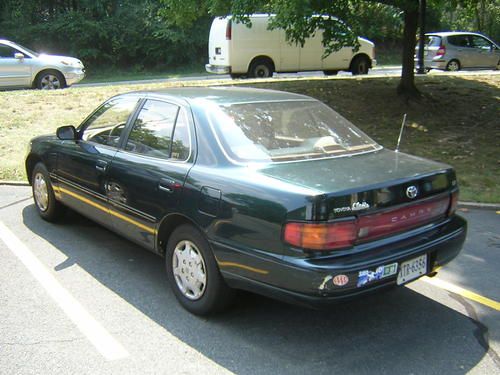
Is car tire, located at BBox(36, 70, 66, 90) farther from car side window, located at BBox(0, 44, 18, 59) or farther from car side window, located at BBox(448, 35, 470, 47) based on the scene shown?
car side window, located at BBox(448, 35, 470, 47)

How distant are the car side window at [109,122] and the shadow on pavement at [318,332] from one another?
1206mm

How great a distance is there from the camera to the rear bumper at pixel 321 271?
3205 millimetres

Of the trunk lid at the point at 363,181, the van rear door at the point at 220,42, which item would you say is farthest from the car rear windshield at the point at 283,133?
the van rear door at the point at 220,42

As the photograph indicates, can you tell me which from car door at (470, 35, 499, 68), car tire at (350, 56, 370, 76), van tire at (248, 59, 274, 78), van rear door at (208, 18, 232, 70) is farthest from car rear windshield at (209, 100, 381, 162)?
car door at (470, 35, 499, 68)

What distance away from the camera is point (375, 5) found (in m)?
12.1

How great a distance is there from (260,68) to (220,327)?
1546cm

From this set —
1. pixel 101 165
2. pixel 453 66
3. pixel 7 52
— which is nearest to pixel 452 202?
pixel 101 165

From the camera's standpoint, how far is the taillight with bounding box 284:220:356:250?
322 centimetres

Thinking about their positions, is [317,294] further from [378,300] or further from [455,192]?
[455,192]

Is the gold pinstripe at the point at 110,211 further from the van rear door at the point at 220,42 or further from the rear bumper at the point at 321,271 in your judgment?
the van rear door at the point at 220,42

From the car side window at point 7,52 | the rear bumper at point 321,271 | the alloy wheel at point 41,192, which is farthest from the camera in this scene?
the car side window at point 7,52

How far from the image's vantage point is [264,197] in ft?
11.2

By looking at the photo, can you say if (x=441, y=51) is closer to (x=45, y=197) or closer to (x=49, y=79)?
(x=49, y=79)

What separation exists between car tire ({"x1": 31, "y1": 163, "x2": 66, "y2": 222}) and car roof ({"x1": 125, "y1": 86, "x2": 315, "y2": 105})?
1.66m
